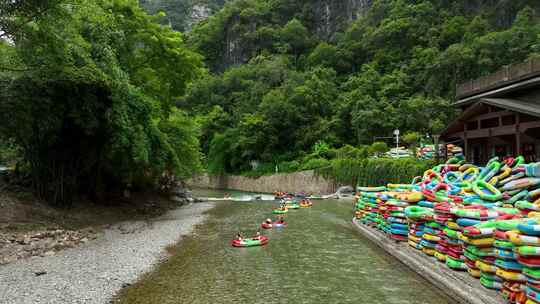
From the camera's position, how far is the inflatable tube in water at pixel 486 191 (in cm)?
1115

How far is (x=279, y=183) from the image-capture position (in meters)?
54.6

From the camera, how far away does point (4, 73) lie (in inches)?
666

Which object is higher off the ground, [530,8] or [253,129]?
[530,8]

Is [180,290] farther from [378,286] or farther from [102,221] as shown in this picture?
[102,221]

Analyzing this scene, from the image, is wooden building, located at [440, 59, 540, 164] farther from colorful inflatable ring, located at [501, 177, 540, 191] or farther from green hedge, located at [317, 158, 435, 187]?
colorful inflatable ring, located at [501, 177, 540, 191]

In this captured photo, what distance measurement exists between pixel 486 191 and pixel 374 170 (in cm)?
2434

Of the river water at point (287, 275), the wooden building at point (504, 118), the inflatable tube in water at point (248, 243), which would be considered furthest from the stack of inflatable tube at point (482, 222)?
the inflatable tube in water at point (248, 243)

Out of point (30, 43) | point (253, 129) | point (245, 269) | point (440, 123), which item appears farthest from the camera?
point (253, 129)

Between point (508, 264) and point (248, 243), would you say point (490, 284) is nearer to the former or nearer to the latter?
point (508, 264)

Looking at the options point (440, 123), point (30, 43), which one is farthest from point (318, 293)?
point (440, 123)

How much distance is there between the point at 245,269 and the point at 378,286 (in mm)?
4161

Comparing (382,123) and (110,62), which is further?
(382,123)

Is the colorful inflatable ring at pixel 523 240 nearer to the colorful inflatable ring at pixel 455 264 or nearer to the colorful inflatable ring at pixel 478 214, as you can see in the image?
the colorful inflatable ring at pixel 478 214

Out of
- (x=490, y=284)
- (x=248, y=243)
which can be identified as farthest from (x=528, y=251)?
(x=248, y=243)
